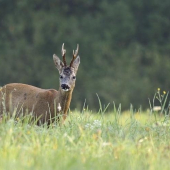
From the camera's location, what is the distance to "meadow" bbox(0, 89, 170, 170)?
616 centimetres

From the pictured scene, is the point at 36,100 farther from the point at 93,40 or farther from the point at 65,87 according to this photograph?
the point at 93,40

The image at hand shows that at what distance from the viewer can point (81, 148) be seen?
6.70 m

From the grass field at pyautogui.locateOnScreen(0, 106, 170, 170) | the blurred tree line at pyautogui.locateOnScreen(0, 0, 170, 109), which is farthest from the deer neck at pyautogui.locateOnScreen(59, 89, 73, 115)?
the blurred tree line at pyautogui.locateOnScreen(0, 0, 170, 109)

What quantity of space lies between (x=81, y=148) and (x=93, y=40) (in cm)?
2614

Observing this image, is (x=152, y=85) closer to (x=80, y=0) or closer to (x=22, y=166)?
(x=80, y=0)

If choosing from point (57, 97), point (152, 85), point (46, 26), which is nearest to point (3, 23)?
point (46, 26)

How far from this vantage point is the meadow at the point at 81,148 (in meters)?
6.16

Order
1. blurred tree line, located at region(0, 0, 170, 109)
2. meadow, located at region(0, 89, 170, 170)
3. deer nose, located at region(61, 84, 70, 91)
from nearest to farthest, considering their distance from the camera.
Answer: meadow, located at region(0, 89, 170, 170)
deer nose, located at region(61, 84, 70, 91)
blurred tree line, located at region(0, 0, 170, 109)

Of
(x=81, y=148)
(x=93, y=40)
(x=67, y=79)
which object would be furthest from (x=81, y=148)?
(x=93, y=40)

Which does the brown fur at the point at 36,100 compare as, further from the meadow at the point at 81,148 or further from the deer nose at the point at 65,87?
the meadow at the point at 81,148

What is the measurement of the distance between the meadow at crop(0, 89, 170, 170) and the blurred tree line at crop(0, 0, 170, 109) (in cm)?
2260

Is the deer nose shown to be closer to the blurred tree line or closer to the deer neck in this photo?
the deer neck

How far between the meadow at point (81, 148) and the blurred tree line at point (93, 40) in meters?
22.6

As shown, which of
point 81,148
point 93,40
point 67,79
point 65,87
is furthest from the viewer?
point 93,40
